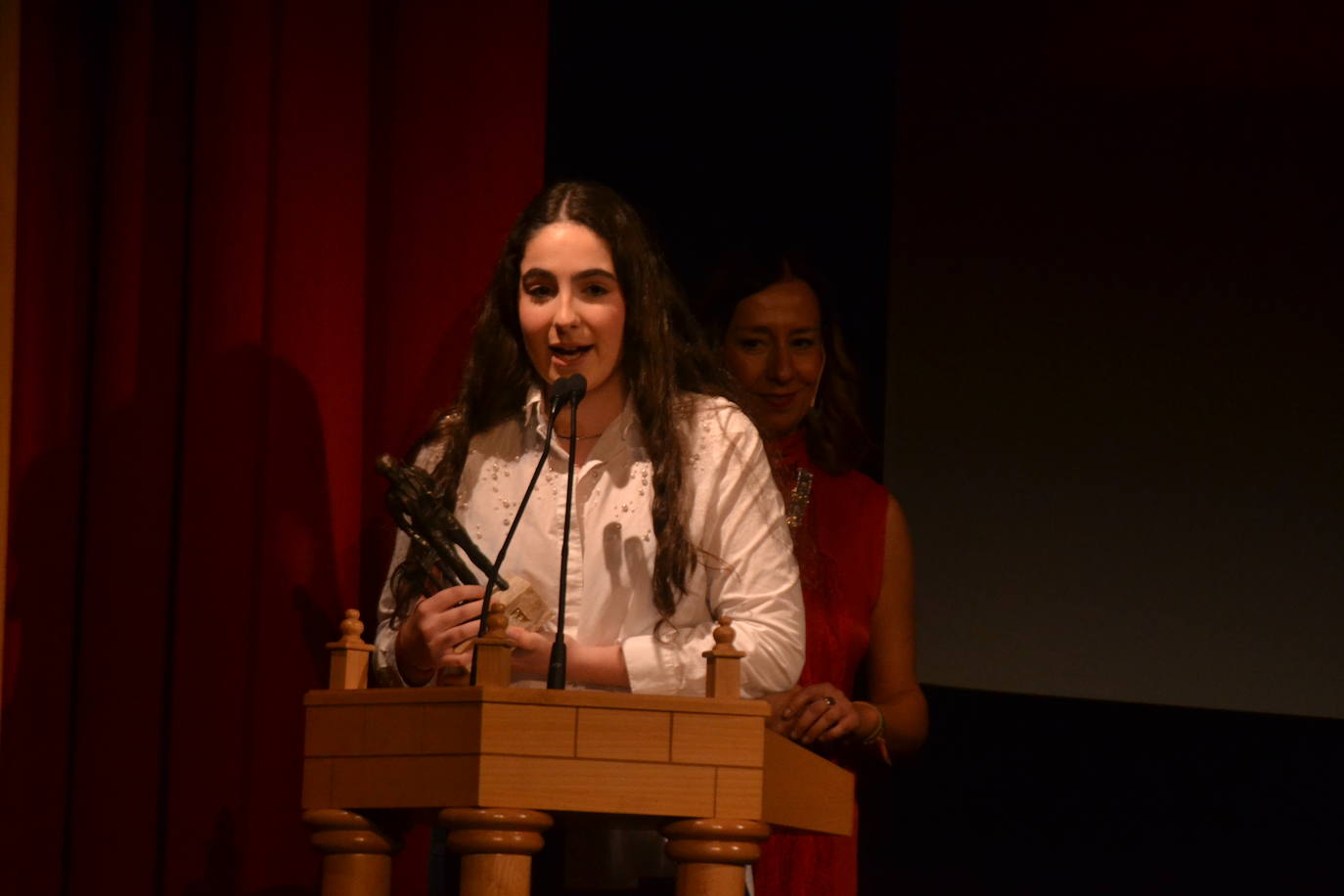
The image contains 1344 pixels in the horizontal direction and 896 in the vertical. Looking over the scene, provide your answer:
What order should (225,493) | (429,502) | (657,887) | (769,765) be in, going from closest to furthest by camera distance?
(769,765), (429,502), (657,887), (225,493)

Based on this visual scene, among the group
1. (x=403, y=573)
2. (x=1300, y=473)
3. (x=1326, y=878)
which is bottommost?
(x=1326, y=878)

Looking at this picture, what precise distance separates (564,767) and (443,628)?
342 millimetres

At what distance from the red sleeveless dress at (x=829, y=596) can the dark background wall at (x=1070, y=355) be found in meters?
0.71

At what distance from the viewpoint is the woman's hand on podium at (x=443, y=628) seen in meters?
2.00

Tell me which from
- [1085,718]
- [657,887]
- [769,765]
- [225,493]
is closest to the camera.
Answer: [769,765]

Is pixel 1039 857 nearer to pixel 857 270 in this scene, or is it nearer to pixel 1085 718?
pixel 1085 718

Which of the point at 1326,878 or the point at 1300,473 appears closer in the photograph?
the point at 1326,878

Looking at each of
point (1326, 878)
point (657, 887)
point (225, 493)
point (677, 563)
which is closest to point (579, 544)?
point (677, 563)

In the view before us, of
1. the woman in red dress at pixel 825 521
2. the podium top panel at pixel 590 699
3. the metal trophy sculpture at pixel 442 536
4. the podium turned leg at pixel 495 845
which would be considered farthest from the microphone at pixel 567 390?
the woman in red dress at pixel 825 521

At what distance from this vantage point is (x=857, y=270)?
3666 millimetres

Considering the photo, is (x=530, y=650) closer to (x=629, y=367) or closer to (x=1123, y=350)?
(x=629, y=367)

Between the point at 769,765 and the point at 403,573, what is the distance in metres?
0.62

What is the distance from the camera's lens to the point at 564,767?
1.71 m

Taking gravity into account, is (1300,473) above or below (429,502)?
above
